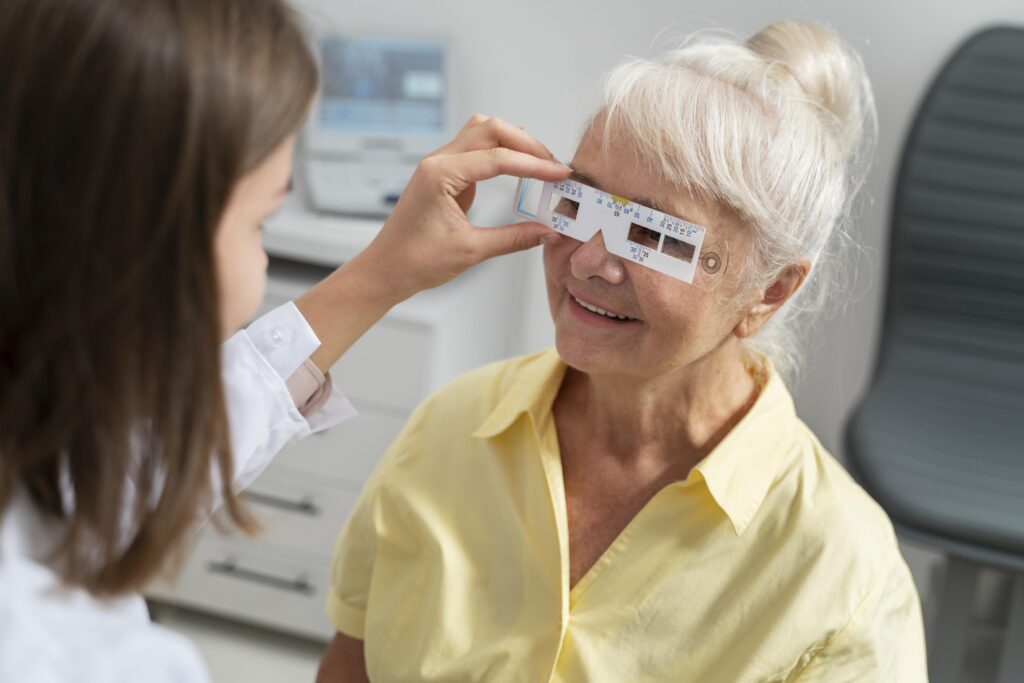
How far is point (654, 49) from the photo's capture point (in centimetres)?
229

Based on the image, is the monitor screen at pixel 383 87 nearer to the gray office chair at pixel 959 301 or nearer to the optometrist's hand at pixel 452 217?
the gray office chair at pixel 959 301

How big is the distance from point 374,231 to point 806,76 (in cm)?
109

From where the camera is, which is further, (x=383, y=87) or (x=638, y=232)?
(x=383, y=87)

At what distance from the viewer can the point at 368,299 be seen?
1232mm

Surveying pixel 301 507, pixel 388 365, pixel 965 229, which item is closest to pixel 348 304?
pixel 388 365

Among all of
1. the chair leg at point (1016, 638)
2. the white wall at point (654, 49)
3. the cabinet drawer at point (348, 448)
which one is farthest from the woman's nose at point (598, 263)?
the chair leg at point (1016, 638)

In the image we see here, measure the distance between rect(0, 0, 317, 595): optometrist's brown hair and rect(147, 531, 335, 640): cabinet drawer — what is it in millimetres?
1501

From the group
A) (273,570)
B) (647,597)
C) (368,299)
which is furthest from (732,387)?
(273,570)

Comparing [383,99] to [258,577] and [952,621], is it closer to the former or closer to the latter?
[258,577]

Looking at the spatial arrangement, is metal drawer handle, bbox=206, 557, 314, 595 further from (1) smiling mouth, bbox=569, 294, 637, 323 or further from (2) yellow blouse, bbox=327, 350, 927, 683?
(1) smiling mouth, bbox=569, 294, 637, 323

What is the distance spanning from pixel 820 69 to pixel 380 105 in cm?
129

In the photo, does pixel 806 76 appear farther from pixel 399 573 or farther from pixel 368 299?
pixel 399 573

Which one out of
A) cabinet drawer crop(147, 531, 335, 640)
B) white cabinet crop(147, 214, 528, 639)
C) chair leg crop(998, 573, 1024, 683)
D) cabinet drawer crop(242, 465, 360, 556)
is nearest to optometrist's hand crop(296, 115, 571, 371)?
white cabinet crop(147, 214, 528, 639)

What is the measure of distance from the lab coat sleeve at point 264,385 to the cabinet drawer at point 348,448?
93 cm
